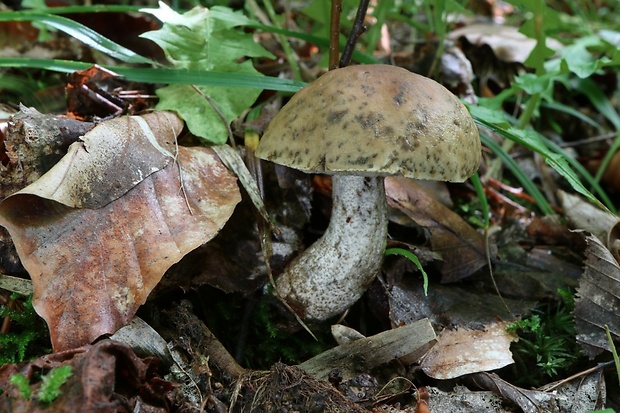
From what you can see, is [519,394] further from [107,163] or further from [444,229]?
[107,163]

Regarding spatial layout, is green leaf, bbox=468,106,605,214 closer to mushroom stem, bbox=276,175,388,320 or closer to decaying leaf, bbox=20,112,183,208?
mushroom stem, bbox=276,175,388,320

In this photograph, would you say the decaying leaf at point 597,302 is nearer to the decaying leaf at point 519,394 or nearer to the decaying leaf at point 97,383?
the decaying leaf at point 519,394

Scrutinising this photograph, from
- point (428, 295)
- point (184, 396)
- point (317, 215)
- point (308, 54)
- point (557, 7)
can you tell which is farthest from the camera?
point (557, 7)

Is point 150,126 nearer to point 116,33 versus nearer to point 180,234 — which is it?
point 180,234

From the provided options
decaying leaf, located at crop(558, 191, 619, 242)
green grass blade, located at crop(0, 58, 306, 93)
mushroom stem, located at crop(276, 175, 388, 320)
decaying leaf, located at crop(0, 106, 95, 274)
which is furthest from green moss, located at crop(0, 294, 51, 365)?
decaying leaf, located at crop(558, 191, 619, 242)

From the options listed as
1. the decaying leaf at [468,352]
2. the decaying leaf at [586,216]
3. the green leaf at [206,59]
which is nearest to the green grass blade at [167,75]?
the green leaf at [206,59]

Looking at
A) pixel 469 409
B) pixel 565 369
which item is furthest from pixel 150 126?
pixel 565 369
